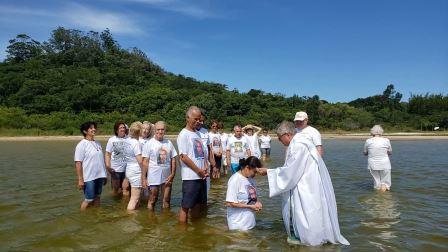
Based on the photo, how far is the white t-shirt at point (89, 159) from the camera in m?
7.37

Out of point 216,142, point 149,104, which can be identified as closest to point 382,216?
point 216,142

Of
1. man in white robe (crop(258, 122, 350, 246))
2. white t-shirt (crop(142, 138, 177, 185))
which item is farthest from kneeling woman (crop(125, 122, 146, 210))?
man in white robe (crop(258, 122, 350, 246))

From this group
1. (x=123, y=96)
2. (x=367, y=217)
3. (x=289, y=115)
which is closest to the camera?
(x=367, y=217)

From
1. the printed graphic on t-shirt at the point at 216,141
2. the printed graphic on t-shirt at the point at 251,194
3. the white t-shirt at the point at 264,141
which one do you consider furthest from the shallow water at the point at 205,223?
the white t-shirt at the point at 264,141

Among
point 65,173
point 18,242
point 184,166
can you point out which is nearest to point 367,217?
point 184,166

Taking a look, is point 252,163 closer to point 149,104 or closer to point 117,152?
point 117,152

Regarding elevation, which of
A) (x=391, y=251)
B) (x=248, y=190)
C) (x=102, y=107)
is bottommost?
(x=391, y=251)

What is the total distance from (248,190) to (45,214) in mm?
4496

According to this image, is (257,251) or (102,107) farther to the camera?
(102,107)

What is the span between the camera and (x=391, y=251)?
5918mm

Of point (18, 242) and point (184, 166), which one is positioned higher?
point (184, 166)

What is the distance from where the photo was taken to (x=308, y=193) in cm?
561

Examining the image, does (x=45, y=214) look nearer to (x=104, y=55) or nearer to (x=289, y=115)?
(x=289, y=115)

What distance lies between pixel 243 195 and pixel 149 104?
180ft
